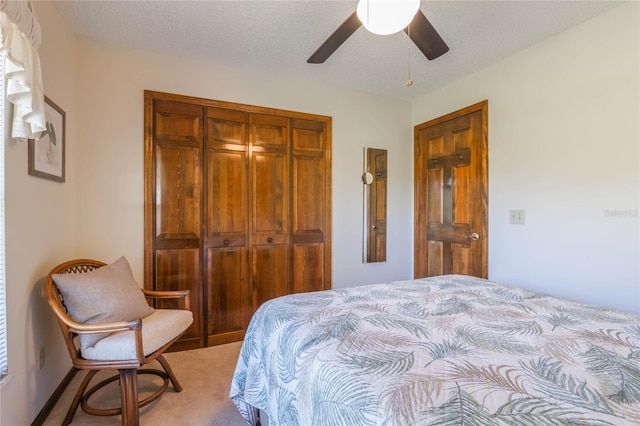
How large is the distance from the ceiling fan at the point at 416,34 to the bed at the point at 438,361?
1429 millimetres

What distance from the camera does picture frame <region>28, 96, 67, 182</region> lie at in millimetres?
1692

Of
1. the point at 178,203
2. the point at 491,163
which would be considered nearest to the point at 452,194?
the point at 491,163

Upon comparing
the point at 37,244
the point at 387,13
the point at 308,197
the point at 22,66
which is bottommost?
the point at 37,244

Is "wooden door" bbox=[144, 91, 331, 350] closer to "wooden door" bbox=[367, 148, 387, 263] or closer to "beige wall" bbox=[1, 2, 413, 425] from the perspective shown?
"beige wall" bbox=[1, 2, 413, 425]

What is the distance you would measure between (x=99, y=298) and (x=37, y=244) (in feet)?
1.51

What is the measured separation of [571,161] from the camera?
2219 mm

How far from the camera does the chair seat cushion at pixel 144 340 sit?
1.62 metres

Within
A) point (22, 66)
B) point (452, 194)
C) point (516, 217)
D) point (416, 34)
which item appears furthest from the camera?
point (452, 194)

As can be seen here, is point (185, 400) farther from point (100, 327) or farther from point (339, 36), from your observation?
point (339, 36)

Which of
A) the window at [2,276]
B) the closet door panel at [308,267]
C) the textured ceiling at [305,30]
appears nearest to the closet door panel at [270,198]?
the closet door panel at [308,267]

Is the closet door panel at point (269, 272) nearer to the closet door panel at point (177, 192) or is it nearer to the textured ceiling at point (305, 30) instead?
the closet door panel at point (177, 192)

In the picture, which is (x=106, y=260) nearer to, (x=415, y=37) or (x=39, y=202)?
(x=39, y=202)

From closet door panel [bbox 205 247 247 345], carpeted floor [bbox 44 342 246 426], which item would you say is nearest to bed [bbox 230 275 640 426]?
carpeted floor [bbox 44 342 246 426]

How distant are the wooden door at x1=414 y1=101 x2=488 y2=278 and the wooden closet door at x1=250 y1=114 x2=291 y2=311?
1592 millimetres
